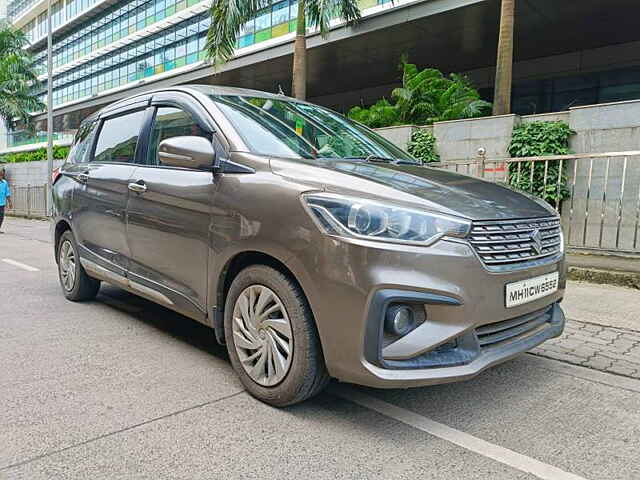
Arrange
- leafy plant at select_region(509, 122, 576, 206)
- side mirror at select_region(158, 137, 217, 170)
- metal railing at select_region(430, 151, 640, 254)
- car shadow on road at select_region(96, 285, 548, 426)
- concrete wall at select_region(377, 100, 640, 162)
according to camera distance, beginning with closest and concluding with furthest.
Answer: car shadow on road at select_region(96, 285, 548, 426)
side mirror at select_region(158, 137, 217, 170)
metal railing at select_region(430, 151, 640, 254)
leafy plant at select_region(509, 122, 576, 206)
concrete wall at select_region(377, 100, 640, 162)

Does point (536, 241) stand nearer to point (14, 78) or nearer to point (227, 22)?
point (227, 22)

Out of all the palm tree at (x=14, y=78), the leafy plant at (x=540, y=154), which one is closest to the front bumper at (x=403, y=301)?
the leafy plant at (x=540, y=154)

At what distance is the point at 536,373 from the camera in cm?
339

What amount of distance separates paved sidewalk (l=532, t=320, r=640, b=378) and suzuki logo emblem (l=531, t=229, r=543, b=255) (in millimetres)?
1311

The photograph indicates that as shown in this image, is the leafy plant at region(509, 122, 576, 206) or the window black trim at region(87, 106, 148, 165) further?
the leafy plant at region(509, 122, 576, 206)

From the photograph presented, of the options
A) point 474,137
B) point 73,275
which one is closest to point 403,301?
point 73,275

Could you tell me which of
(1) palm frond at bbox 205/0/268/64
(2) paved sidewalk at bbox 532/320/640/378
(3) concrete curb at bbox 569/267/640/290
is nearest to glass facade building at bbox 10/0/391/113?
(1) palm frond at bbox 205/0/268/64

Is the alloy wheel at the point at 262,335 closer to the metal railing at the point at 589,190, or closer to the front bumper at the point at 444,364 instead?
the front bumper at the point at 444,364

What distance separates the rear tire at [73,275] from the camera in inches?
194

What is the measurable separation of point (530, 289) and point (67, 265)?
171 inches

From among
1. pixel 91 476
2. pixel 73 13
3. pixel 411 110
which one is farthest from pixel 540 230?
pixel 73 13

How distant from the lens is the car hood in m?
2.52

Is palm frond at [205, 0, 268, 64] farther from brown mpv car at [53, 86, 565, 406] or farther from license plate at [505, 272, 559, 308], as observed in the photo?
license plate at [505, 272, 559, 308]

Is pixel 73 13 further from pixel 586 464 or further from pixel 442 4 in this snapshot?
pixel 586 464
